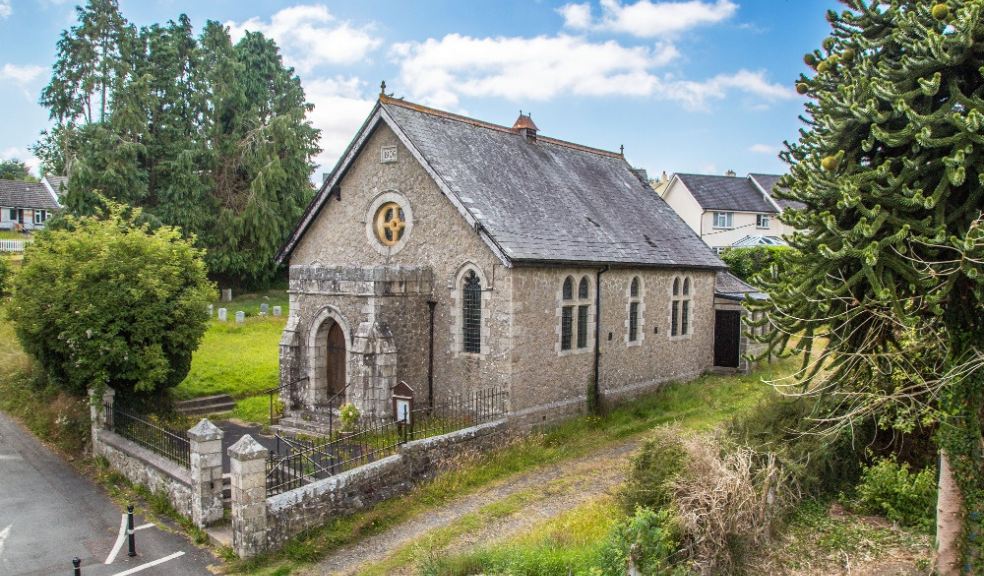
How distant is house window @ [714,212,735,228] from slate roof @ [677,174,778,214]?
0.59 m

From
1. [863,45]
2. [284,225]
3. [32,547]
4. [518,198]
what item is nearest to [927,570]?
[863,45]

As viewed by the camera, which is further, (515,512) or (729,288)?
(729,288)

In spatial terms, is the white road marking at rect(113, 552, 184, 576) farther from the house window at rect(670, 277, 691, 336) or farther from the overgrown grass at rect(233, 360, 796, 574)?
the house window at rect(670, 277, 691, 336)

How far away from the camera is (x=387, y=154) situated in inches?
725

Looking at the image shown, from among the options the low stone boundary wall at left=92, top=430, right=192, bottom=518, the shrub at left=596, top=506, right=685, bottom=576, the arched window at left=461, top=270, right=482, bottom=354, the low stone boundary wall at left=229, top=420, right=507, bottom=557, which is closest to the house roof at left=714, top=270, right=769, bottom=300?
the arched window at left=461, top=270, right=482, bottom=354

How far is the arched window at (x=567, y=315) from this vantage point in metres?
18.2

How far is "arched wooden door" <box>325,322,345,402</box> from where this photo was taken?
60.7 ft

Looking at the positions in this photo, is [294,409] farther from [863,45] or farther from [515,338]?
[863,45]

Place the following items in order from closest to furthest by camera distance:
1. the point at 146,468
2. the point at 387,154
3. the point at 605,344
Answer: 1. the point at 146,468
2. the point at 387,154
3. the point at 605,344

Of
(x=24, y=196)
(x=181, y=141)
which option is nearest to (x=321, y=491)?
(x=181, y=141)

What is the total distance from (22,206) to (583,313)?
60706 mm

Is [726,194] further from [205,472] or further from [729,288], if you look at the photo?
[205,472]

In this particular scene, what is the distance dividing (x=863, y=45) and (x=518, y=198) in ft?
35.3

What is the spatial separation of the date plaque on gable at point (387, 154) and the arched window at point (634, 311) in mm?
8341
